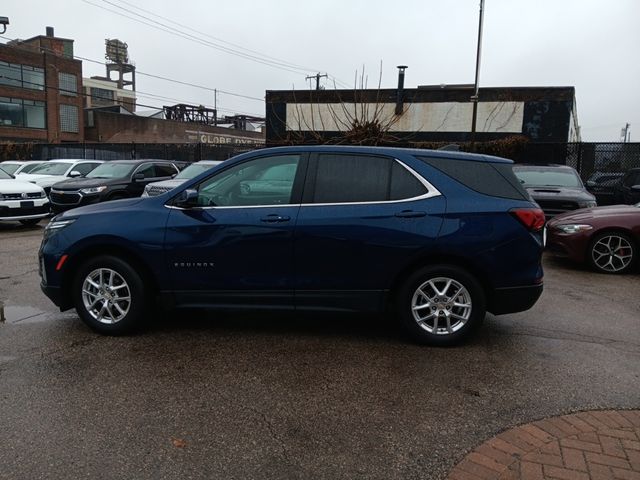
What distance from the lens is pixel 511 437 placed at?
3172 millimetres

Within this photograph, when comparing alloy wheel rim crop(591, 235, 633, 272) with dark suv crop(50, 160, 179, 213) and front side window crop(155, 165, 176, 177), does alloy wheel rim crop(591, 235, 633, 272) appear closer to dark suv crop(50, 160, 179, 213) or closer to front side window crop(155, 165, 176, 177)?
dark suv crop(50, 160, 179, 213)

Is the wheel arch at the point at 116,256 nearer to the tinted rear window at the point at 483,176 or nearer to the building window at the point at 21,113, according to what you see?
the tinted rear window at the point at 483,176

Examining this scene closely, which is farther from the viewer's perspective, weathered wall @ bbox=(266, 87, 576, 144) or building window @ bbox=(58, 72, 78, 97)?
building window @ bbox=(58, 72, 78, 97)

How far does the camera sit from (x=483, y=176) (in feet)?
15.5

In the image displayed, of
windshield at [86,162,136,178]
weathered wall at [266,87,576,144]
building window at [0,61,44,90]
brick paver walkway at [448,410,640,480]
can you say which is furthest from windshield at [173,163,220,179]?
building window at [0,61,44,90]

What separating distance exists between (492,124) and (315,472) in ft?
68.3

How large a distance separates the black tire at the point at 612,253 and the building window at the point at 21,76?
166 ft

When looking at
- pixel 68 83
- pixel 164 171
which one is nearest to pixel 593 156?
pixel 164 171

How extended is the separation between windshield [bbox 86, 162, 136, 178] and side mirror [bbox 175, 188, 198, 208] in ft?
33.0

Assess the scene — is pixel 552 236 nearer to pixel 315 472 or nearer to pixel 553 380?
pixel 553 380

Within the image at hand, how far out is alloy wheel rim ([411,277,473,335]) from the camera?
15.1 ft

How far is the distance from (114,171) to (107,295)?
10452 millimetres

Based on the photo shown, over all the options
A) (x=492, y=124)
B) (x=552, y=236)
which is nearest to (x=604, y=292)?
(x=552, y=236)

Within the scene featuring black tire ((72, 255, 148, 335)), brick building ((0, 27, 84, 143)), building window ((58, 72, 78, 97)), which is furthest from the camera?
building window ((58, 72, 78, 97))
